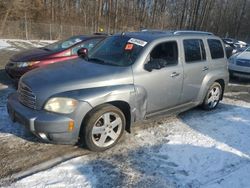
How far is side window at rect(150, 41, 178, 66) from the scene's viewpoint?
188 inches

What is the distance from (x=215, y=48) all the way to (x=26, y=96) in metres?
4.21

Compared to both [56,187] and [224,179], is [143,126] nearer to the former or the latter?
[224,179]

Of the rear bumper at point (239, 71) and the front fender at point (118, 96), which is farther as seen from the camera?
the rear bumper at point (239, 71)

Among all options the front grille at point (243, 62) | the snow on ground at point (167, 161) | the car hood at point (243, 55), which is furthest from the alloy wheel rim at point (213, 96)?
the car hood at point (243, 55)

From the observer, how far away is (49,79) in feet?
13.3

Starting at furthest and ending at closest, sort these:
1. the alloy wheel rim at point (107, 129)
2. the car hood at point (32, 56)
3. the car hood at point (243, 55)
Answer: the car hood at point (243, 55)
the car hood at point (32, 56)
the alloy wheel rim at point (107, 129)

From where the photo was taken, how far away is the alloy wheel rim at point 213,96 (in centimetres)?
637

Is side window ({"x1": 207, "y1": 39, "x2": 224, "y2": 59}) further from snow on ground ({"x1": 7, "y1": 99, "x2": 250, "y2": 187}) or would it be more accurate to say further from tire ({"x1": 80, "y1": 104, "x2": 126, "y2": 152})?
tire ({"x1": 80, "y1": 104, "x2": 126, "y2": 152})

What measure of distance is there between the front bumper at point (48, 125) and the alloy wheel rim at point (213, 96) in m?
3.61

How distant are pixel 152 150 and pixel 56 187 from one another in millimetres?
1644

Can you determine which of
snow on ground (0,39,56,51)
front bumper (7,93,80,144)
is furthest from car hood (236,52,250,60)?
snow on ground (0,39,56,51)

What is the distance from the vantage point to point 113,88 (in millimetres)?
4141

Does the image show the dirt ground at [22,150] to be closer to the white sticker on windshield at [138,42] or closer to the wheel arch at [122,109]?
the wheel arch at [122,109]

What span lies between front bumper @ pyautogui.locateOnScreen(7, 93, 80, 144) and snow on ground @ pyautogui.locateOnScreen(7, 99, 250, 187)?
1.18ft
